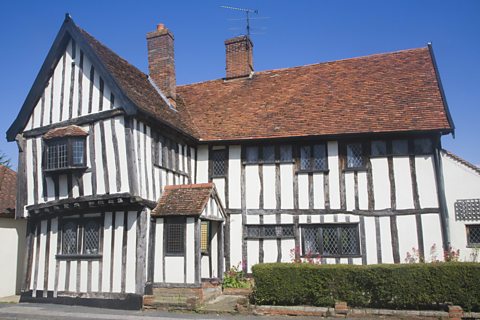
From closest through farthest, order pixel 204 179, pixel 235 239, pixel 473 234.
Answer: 1. pixel 473 234
2. pixel 235 239
3. pixel 204 179

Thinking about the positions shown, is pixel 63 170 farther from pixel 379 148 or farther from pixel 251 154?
pixel 379 148

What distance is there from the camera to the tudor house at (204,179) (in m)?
12.2

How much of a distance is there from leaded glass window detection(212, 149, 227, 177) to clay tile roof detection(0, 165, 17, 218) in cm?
690

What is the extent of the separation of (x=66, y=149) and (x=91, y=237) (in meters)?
2.59

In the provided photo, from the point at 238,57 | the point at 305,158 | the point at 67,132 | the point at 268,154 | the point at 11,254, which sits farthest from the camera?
the point at 238,57

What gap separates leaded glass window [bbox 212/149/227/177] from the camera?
15.1 m

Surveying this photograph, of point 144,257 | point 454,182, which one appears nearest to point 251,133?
point 144,257

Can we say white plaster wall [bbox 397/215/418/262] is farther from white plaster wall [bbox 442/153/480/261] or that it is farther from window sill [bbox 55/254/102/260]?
window sill [bbox 55/254/102/260]

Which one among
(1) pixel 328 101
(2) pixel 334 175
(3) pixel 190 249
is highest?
(1) pixel 328 101

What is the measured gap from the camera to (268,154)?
14727 millimetres

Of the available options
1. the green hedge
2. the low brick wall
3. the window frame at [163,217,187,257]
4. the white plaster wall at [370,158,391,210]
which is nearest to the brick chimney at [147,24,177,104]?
the window frame at [163,217,187,257]

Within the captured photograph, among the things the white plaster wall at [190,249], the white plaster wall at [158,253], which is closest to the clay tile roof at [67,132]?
the white plaster wall at [158,253]

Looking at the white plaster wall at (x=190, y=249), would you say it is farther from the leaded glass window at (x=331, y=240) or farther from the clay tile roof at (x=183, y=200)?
the leaded glass window at (x=331, y=240)

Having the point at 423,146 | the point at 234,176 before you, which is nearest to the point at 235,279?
the point at 234,176
